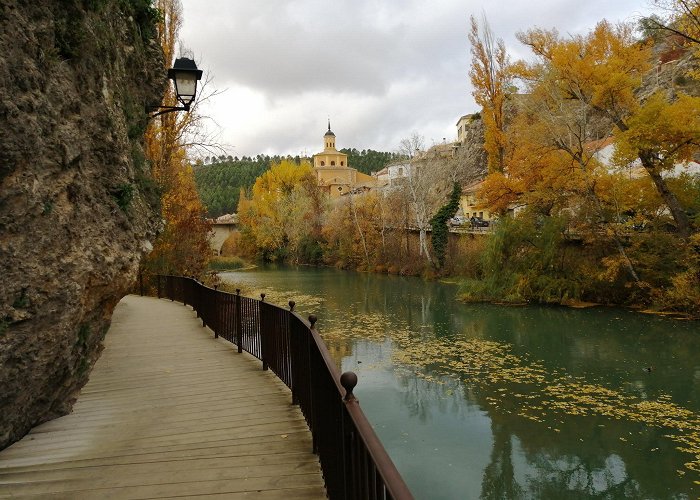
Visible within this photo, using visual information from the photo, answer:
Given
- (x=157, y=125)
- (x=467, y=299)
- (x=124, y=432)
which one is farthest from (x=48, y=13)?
(x=467, y=299)

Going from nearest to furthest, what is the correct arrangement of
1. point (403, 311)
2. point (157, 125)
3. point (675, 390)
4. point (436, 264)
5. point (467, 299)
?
point (675, 390) → point (157, 125) → point (403, 311) → point (467, 299) → point (436, 264)

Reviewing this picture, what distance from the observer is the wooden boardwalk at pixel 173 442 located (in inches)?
139

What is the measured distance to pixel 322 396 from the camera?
3424mm

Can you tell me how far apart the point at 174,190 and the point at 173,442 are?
1622 cm

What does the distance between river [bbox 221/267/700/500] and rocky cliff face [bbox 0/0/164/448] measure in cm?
446

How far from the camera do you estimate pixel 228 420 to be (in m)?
4.90

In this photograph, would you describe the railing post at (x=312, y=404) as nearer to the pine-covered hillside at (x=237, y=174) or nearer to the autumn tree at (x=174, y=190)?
the autumn tree at (x=174, y=190)

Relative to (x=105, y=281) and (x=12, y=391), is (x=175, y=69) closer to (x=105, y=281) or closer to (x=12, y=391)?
(x=105, y=281)

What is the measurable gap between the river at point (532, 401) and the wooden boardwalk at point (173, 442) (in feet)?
8.70

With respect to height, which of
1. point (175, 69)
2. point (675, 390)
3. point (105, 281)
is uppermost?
point (175, 69)

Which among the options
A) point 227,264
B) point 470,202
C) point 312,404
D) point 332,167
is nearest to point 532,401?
point 312,404

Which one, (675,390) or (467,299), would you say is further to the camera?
(467,299)

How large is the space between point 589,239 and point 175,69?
19.4 meters

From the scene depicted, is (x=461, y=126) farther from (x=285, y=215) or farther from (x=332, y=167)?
(x=285, y=215)
